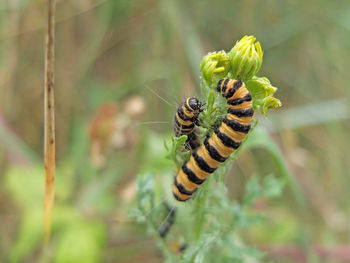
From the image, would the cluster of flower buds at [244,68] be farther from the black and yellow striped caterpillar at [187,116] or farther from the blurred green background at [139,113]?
the blurred green background at [139,113]

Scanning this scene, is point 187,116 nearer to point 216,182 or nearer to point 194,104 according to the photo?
point 194,104

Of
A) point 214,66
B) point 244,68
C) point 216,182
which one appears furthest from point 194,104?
point 216,182

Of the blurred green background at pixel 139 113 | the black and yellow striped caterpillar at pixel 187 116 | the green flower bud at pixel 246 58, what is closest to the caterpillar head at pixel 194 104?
the black and yellow striped caterpillar at pixel 187 116

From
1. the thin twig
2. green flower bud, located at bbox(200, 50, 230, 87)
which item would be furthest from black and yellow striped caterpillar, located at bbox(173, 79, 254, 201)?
the thin twig

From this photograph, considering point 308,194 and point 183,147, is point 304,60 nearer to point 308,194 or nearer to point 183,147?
point 308,194

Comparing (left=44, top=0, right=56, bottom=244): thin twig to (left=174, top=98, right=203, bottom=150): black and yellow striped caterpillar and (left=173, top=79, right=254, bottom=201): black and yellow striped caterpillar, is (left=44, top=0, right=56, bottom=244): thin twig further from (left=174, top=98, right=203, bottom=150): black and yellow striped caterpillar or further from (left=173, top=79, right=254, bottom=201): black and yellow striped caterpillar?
(left=173, top=79, right=254, bottom=201): black and yellow striped caterpillar
